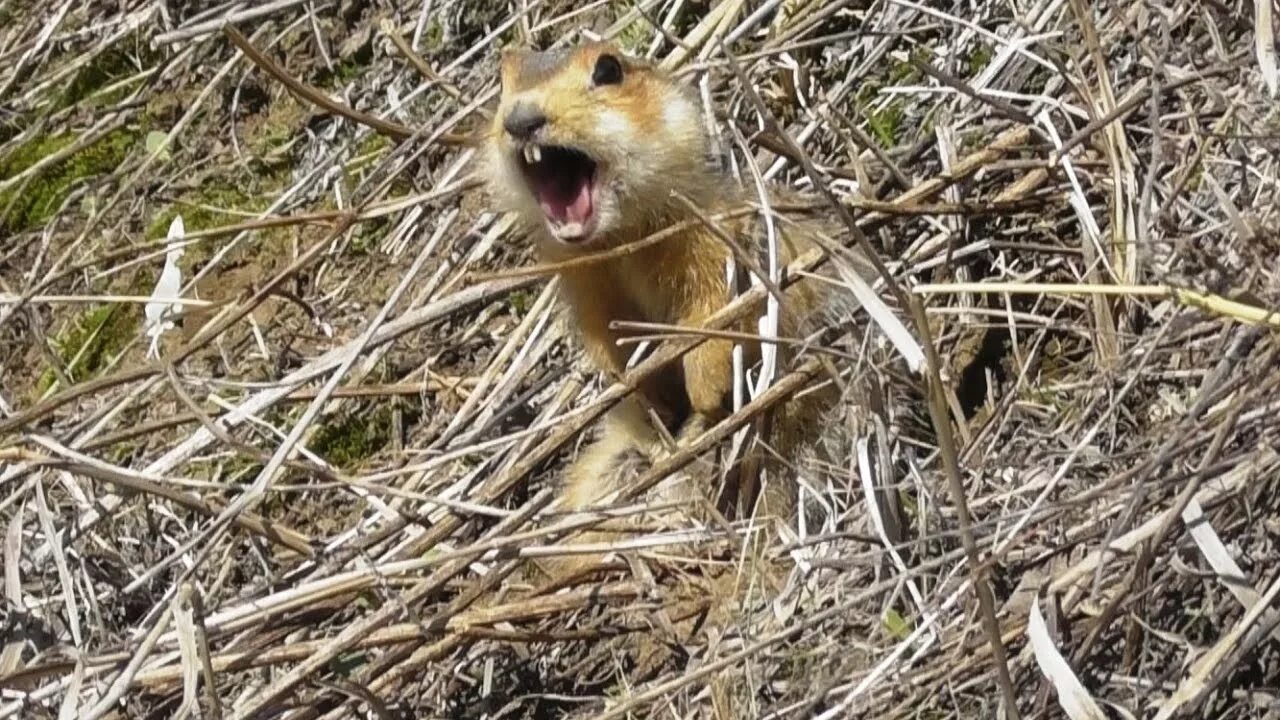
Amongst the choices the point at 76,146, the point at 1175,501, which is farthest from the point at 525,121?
the point at 76,146

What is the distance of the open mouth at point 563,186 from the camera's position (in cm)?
410

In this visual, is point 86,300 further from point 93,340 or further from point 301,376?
point 93,340

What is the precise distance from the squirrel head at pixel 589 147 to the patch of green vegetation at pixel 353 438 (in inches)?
32.0

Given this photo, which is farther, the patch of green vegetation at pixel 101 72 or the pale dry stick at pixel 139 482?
the patch of green vegetation at pixel 101 72

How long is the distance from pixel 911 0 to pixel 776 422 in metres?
1.25

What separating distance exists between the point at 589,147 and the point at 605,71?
0.18 m

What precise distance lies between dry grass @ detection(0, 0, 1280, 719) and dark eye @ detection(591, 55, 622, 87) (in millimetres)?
141

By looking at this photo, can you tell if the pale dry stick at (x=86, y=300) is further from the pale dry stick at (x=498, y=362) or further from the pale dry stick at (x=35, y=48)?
the pale dry stick at (x=35, y=48)

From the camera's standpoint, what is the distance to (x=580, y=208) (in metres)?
4.14

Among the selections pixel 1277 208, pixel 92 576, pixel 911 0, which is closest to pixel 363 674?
pixel 92 576

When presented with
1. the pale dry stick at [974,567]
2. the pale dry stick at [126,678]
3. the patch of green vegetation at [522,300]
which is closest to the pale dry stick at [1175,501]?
the pale dry stick at [974,567]

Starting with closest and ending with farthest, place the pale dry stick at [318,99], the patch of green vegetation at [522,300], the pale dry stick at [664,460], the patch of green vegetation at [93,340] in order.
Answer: the pale dry stick at [664,460] → the pale dry stick at [318,99] → the patch of green vegetation at [522,300] → the patch of green vegetation at [93,340]

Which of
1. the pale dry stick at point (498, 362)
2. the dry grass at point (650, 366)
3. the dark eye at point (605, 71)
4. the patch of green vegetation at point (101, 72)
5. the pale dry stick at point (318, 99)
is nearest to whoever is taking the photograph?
the dry grass at point (650, 366)

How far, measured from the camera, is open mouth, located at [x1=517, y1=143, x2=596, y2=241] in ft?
13.4
